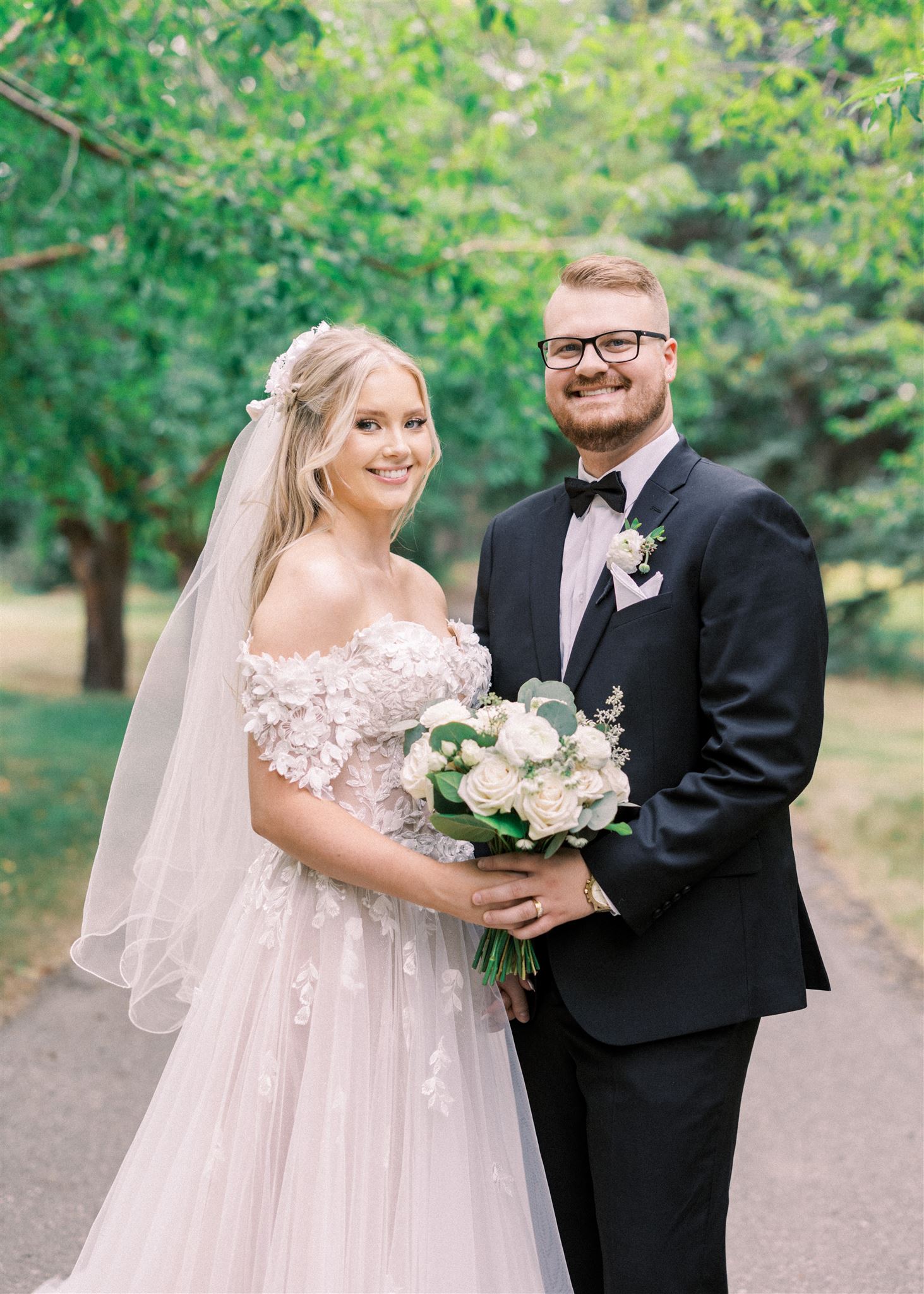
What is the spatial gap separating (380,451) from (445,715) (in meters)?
0.84

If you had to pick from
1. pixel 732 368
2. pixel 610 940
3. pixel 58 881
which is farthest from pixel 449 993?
pixel 732 368

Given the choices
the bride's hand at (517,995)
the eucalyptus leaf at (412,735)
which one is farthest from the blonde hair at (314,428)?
the bride's hand at (517,995)

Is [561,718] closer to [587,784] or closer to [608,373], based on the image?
[587,784]

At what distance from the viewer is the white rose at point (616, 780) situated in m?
2.34

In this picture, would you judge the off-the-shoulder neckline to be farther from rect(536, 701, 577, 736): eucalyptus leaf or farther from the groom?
rect(536, 701, 577, 736): eucalyptus leaf

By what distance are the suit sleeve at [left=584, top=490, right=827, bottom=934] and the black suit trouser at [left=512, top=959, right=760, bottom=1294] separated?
0.34 meters

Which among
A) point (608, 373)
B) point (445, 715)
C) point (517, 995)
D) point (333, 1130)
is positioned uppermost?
point (608, 373)

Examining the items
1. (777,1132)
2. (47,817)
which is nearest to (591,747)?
(777,1132)

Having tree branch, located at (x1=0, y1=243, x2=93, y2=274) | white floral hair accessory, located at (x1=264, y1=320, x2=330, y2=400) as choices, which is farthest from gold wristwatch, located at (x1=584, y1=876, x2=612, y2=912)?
tree branch, located at (x1=0, y1=243, x2=93, y2=274)

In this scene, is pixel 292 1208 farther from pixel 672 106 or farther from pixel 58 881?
pixel 672 106

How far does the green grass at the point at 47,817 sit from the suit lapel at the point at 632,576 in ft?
15.0

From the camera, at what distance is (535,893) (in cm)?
244

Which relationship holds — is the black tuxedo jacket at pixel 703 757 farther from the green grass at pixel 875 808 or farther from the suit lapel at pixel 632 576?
the green grass at pixel 875 808

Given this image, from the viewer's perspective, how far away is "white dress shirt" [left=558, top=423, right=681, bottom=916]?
109 inches
